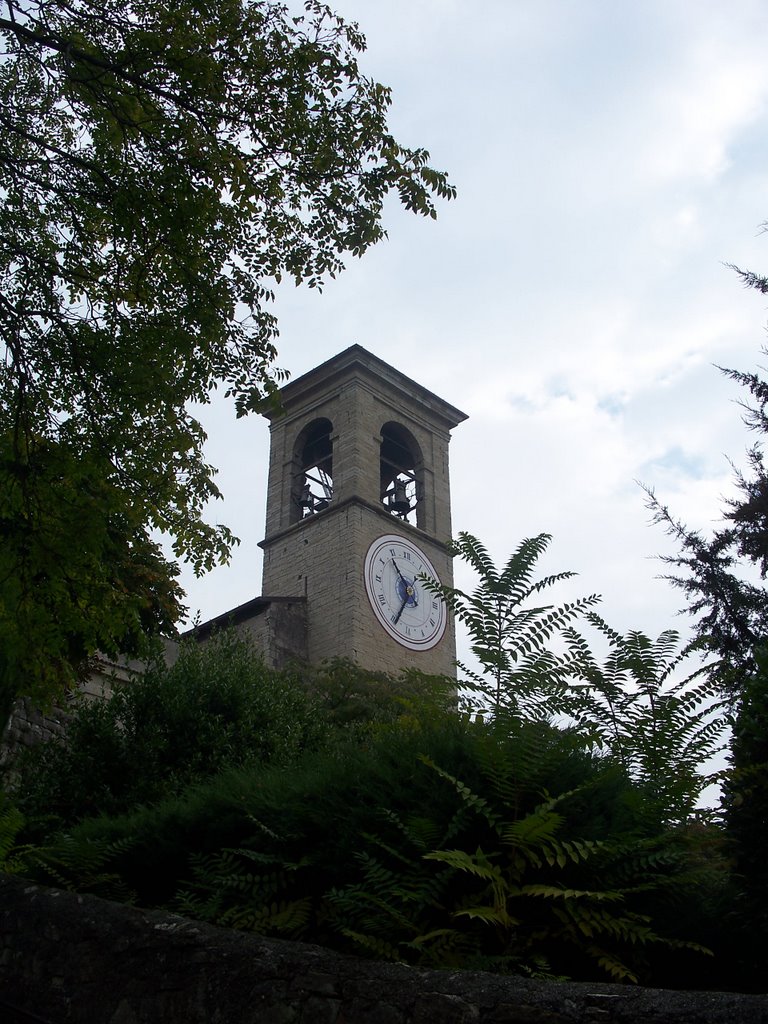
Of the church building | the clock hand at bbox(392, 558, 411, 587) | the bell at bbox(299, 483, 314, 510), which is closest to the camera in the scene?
the church building

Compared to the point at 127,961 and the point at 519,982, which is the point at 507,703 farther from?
the point at 127,961

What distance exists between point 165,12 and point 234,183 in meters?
1.26

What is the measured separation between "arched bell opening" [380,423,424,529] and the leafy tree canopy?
21128mm

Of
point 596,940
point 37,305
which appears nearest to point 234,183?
point 37,305

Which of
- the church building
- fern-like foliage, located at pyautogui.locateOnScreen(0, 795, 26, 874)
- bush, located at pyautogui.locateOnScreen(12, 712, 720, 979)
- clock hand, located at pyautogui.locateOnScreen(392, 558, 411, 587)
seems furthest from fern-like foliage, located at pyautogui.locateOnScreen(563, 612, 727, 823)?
clock hand, located at pyautogui.locateOnScreen(392, 558, 411, 587)

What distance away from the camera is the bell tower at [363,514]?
2517 cm

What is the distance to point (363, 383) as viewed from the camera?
29.0 meters

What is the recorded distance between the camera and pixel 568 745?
467 cm

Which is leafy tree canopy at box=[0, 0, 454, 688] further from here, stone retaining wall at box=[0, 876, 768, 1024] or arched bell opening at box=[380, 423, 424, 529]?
arched bell opening at box=[380, 423, 424, 529]

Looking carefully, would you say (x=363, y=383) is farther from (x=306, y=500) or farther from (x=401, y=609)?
(x=401, y=609)

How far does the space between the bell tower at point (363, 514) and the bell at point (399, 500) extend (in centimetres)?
3

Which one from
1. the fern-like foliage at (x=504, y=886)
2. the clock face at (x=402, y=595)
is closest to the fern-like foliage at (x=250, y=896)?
the fern-like foliage at (x=504, y=886)

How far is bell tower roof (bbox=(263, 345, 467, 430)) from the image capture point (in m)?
29.0

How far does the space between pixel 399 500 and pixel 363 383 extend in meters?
3.62
